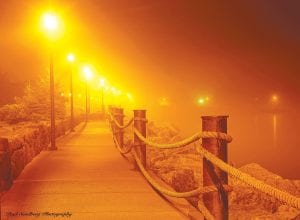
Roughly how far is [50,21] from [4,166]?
8.23 metres

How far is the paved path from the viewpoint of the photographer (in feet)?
17.9

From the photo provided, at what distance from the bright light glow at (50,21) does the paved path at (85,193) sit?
5.54 meters

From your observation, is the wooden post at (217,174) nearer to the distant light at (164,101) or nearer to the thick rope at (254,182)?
the thick rope at (254,182)

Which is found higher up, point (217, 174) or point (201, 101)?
point (201, 101)

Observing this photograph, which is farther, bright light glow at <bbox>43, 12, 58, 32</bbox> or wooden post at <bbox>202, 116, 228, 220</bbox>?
bright light glow at <bbox>43, 12, 58, 32</bbox>

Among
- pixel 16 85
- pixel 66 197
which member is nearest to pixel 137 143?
pixel 66 197

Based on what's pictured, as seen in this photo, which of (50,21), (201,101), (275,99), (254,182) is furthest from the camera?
(201,101)

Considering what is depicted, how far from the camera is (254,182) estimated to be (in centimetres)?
322

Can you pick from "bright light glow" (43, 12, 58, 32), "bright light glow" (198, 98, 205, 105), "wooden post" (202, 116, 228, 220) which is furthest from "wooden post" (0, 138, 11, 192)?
"bright light glow" (198, 98, 205, 105)

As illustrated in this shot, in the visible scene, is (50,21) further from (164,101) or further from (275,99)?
(164,101)

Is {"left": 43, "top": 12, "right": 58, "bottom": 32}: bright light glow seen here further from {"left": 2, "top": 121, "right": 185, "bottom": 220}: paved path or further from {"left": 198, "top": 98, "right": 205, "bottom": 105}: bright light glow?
{"left": 198, "top": 98, "right": 205, "bottom": 105}: bright light glow

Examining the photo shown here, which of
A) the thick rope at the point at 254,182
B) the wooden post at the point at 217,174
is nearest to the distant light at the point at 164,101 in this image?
the wooden post at the point at 217,174

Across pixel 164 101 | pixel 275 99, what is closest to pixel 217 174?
pixel 275 99

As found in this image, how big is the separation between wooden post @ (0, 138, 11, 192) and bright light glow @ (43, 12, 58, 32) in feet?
26.0
